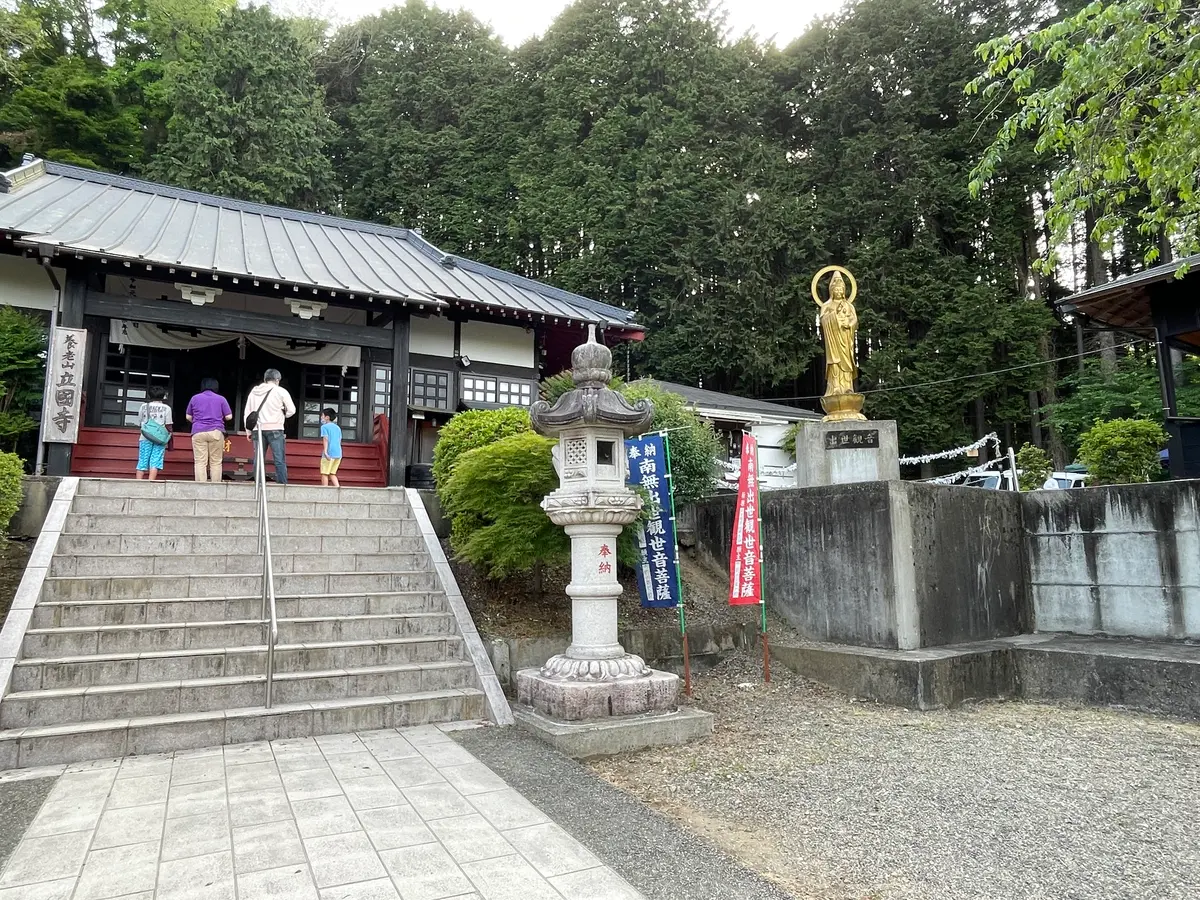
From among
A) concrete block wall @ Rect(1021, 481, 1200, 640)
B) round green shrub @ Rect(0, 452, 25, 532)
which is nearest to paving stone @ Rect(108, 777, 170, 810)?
round green shrub @ Rect(0, 452, 25, 532)

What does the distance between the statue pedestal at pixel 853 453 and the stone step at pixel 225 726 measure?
241 inches

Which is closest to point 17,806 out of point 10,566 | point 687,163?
point 10,566

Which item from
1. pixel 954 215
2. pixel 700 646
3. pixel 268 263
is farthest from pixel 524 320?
pixel 954 215

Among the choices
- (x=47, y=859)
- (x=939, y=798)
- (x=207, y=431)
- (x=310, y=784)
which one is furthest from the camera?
(x=207, y=431)

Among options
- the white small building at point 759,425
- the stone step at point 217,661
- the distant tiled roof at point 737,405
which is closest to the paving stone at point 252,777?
the stone step at point 217,661

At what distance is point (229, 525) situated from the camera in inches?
313

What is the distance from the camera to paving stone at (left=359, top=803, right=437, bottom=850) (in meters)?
3.80

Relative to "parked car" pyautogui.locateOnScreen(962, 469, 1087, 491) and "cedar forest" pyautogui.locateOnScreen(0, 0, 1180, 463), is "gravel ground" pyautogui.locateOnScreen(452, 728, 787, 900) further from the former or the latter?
"cedar forest" pyautogui.locateOnScreen(0, 0, 1180, 463)

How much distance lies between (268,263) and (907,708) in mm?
11605

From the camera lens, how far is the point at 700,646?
8766 mm

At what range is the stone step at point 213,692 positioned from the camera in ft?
17.0

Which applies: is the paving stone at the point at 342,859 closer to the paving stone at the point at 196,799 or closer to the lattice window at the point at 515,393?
the paving stone at the point at 196,799

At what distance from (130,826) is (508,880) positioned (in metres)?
2.25

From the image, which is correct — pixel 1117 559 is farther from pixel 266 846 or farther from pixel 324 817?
pixel 266 846
